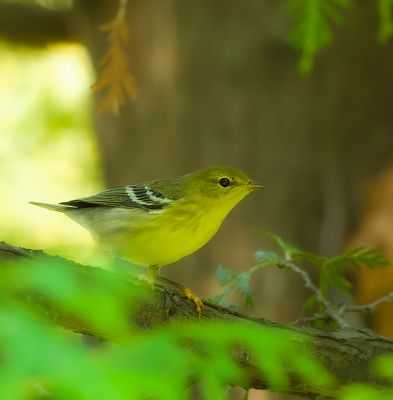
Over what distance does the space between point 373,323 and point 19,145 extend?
5.14 meters

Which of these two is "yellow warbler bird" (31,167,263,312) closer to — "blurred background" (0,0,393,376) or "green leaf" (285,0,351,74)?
A: "green leaf" (285,0,351,74)

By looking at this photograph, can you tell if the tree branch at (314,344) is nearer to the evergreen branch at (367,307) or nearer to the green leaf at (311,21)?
the evergreen branch at (367,307)

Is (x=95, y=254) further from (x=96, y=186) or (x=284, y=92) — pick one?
(x=96, y=186)

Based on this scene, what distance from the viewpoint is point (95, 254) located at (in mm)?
1449

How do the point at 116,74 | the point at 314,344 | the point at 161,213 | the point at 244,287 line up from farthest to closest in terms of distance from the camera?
the point at 161,213 < the point at 116,74 < the point at 244,287 < the point at 314,344

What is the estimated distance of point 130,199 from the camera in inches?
187

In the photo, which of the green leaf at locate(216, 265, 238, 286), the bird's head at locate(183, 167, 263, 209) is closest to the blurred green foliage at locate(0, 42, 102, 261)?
the bird's head at locate(183, 167, 263, 209)

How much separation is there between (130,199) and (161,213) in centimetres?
48

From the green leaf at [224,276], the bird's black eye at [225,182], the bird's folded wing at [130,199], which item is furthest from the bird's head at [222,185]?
the green leaf at [224,276]

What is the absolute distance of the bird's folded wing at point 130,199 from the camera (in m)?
4.51

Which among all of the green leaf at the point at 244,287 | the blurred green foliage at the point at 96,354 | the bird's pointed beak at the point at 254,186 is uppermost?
the bird's pointed beak at the point at 254,186

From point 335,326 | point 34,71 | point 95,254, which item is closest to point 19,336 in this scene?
point 95,254

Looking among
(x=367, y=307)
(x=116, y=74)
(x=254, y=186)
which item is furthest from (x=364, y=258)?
(x=116, y=74)

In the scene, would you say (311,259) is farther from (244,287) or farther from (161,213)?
(161,213)
